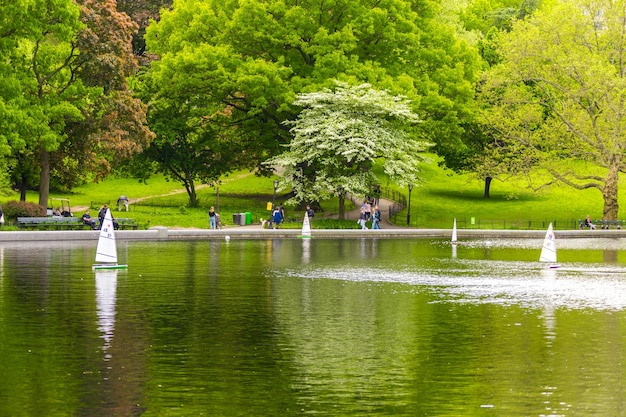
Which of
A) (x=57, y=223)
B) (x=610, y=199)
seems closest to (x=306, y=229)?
(x=57, y=223)

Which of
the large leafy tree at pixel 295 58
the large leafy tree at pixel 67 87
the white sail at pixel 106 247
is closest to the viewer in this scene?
the white sail at pixel 106 247

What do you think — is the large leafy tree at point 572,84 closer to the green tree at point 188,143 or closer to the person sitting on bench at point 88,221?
the green tree at point 188,143

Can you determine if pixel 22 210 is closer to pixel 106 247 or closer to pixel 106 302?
pixel 106 247

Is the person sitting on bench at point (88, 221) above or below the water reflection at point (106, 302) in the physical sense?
above

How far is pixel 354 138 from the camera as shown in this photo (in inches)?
2613

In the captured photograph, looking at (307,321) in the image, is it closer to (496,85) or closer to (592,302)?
(592,302)

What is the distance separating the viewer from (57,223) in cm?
5556

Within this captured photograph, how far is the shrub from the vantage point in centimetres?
5825

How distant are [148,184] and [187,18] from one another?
59.0ft

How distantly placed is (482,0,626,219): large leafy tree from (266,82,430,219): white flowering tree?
27.8 ft

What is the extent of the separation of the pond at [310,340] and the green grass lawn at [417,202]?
1382 inches

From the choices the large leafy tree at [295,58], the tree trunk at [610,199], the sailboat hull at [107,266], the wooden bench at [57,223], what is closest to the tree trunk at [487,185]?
the large leafy tree at [295,58]

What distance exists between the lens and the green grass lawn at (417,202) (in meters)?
71.5

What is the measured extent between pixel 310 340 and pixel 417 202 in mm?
68031
